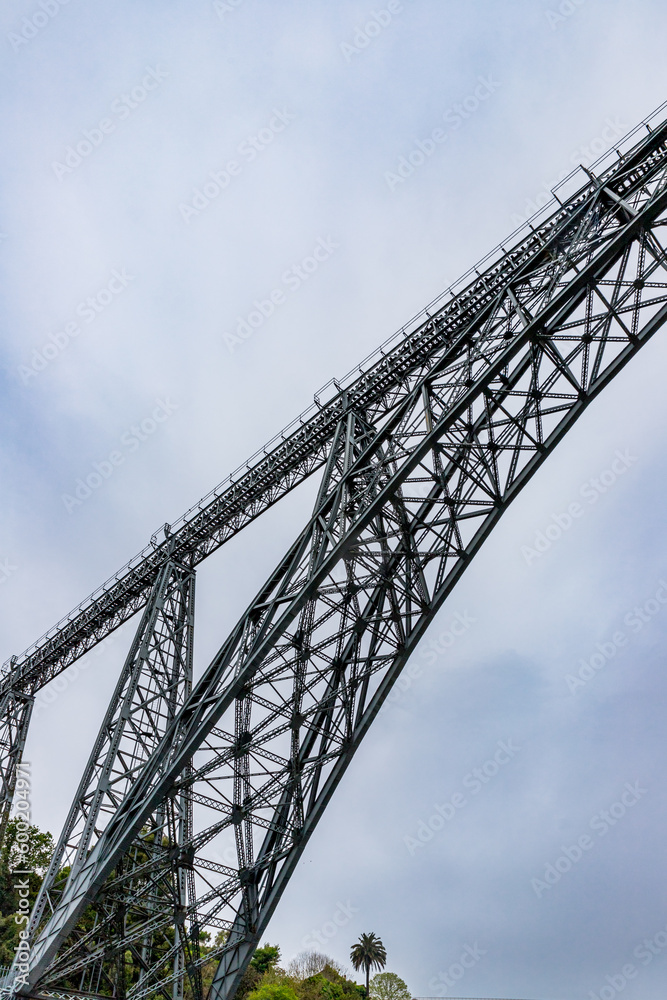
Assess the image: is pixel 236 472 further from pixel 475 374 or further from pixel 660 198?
pixel 660 198

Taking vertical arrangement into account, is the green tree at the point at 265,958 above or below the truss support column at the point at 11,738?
below

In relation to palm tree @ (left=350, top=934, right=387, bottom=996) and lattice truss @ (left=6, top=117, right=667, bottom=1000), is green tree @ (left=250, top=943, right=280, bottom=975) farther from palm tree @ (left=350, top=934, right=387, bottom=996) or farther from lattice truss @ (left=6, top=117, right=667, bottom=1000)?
lattice truss @ (left=6, top=117, right=667, bottom=1000)

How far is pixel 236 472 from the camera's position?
70.1ft

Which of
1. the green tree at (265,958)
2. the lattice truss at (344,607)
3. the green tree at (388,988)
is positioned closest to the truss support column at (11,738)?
the lattice truss at (344,607)

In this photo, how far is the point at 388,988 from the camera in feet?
199

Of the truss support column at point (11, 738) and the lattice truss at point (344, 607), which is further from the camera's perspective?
the truss support column at point (11, 738)

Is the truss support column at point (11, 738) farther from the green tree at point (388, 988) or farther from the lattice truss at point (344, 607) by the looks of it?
the green tree at point (388, 988)

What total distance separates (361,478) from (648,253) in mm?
6996

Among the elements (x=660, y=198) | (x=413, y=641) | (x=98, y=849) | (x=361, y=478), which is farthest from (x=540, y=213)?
(x=98, y=849)

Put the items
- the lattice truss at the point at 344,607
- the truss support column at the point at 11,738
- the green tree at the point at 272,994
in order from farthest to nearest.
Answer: the green tree at the point at 272,994 < the truss support column at the point at 11,738 < the lattice truss at the point at 344,607

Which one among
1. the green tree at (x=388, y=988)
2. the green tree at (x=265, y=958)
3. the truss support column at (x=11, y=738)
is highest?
the truss support column at (x=11, y=738)

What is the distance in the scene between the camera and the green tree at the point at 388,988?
59938mm

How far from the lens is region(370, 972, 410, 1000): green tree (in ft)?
197

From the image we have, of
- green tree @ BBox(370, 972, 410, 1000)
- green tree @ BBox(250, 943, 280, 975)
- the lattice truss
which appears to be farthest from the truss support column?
green tree @ BBox(370, 972, 410, 1000)
